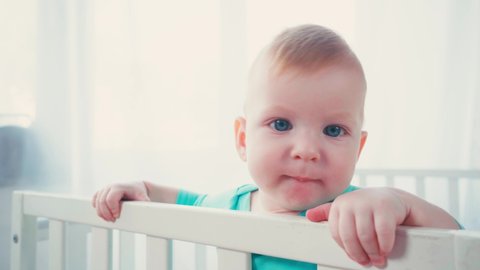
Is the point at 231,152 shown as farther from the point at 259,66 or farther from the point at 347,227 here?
the point at 347,227

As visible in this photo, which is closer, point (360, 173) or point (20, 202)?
point (20, 202)

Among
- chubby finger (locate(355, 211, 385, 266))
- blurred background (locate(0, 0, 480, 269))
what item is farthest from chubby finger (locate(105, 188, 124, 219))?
blurred background (locate(0, 0, 480, 269))

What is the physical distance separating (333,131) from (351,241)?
0.19 meters

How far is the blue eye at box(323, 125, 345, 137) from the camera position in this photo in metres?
0.49

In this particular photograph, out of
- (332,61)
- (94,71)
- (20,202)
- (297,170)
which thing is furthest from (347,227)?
(94,71)

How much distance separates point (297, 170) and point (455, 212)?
76cm

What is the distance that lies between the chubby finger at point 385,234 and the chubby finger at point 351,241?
18 millimetres

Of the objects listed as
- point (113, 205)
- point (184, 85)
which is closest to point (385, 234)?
point (113, 205)

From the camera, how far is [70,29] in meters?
1.43

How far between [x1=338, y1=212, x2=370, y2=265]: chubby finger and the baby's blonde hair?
8.6 inches

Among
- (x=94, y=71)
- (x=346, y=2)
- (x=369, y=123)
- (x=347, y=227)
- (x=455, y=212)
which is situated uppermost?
(x=346, y=2)

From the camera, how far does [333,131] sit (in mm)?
496

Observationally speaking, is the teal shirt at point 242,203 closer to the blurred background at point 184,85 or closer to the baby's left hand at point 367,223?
the baby's left hand at point 367,223

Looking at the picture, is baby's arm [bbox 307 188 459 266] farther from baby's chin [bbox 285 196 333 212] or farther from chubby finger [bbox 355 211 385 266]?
baby's chin [bbox 285 196 333 212]
